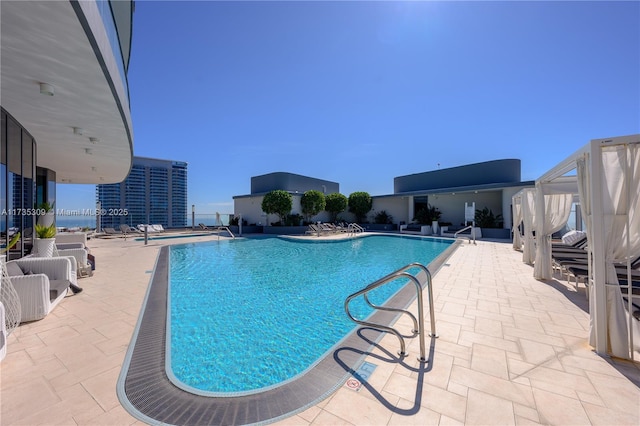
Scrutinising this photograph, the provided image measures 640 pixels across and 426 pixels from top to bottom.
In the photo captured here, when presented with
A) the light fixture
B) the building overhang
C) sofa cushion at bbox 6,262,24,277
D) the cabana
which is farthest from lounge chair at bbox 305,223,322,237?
the cabana

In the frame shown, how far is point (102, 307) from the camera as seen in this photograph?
3.92m

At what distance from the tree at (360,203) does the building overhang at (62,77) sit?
53.4 ft

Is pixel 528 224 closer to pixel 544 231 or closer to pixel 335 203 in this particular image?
pixel 544 231

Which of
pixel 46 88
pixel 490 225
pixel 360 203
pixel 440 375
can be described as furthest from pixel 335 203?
pixel 440 375

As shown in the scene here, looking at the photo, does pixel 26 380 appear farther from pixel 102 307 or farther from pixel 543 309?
pixel 543 309

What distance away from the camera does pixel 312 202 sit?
18203 millimetres

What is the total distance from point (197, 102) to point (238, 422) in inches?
483

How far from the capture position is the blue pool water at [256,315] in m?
2.73

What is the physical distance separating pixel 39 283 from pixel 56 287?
0.93 m

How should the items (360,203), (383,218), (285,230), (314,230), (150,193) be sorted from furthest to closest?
1. (150,193)
2. (360,203)
3. (383,218)
4. (285,230)
5. (314,230)

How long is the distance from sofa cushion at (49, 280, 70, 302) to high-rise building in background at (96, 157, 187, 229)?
2114 centimetres

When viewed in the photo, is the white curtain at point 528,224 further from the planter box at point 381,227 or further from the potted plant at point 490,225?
the planter box at point 381,227

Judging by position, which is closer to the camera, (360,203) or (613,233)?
(613,233)

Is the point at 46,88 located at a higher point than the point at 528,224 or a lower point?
higher
